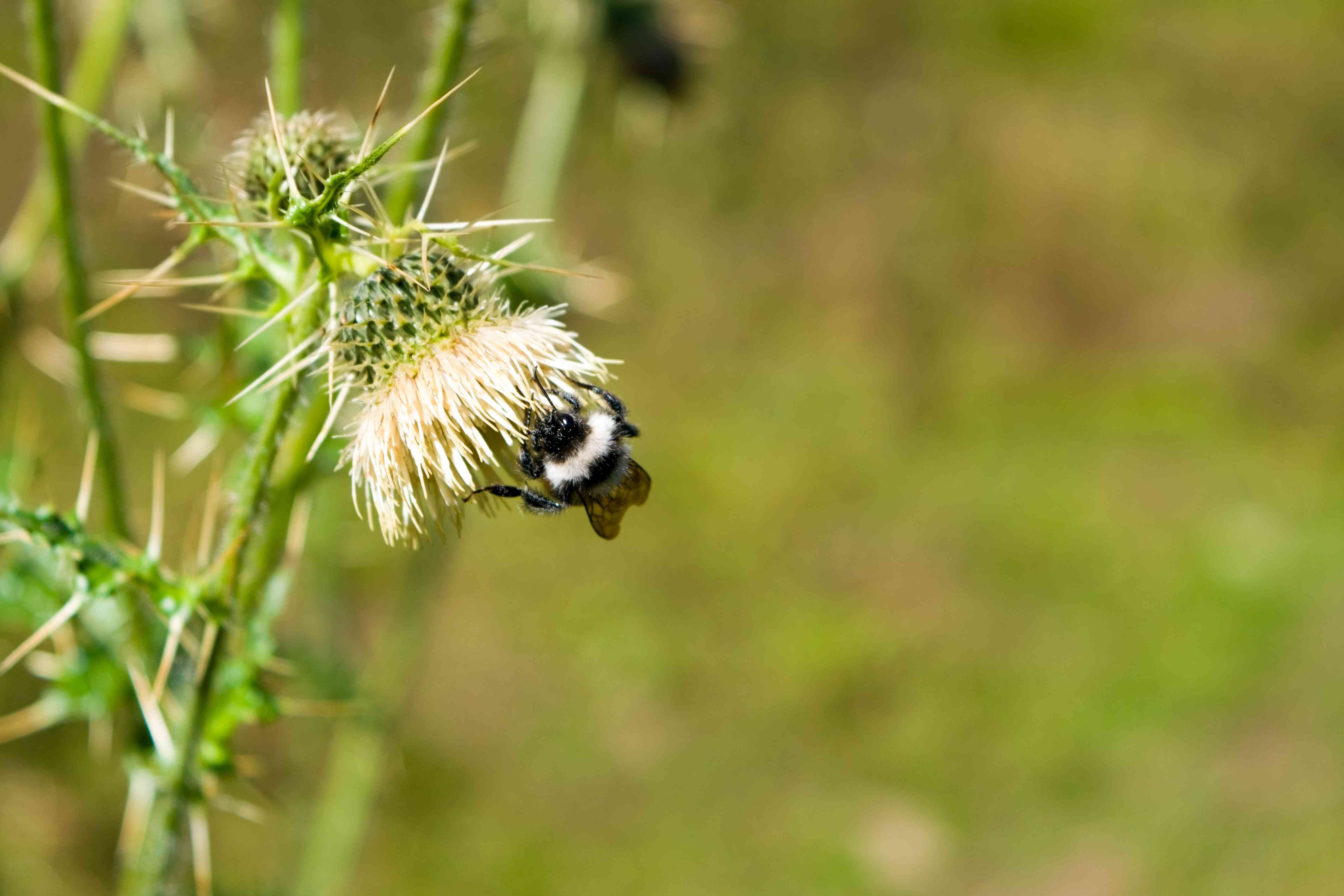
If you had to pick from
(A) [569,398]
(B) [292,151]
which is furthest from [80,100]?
(A) [569,398]

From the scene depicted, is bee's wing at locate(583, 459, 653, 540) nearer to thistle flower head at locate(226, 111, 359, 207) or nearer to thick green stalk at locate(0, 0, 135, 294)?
thistle flower head at locate(226, 111, 359, 207)

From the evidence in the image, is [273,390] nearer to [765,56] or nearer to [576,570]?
[576,570]

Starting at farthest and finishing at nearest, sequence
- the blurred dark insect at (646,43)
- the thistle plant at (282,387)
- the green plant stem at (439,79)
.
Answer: the blurred dark insect at (646,43) → the green plant stem at (439,79) → the thistle plant at (282,387)

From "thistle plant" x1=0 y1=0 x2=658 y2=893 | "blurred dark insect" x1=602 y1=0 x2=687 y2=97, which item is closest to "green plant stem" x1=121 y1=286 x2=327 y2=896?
"thistle plant" x1=0 y1=0 x2=658 y2=893

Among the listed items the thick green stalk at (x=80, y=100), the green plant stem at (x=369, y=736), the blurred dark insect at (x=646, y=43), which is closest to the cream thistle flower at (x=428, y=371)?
the thick green stalk at (x=80, y=100)

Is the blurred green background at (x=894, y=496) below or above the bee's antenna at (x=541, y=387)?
above

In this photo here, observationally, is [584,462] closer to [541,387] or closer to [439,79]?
[541,387]

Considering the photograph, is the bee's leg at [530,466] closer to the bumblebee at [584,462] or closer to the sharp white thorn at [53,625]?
the bumblebee at [584,462]

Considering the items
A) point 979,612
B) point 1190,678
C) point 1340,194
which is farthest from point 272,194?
point 1340,194
